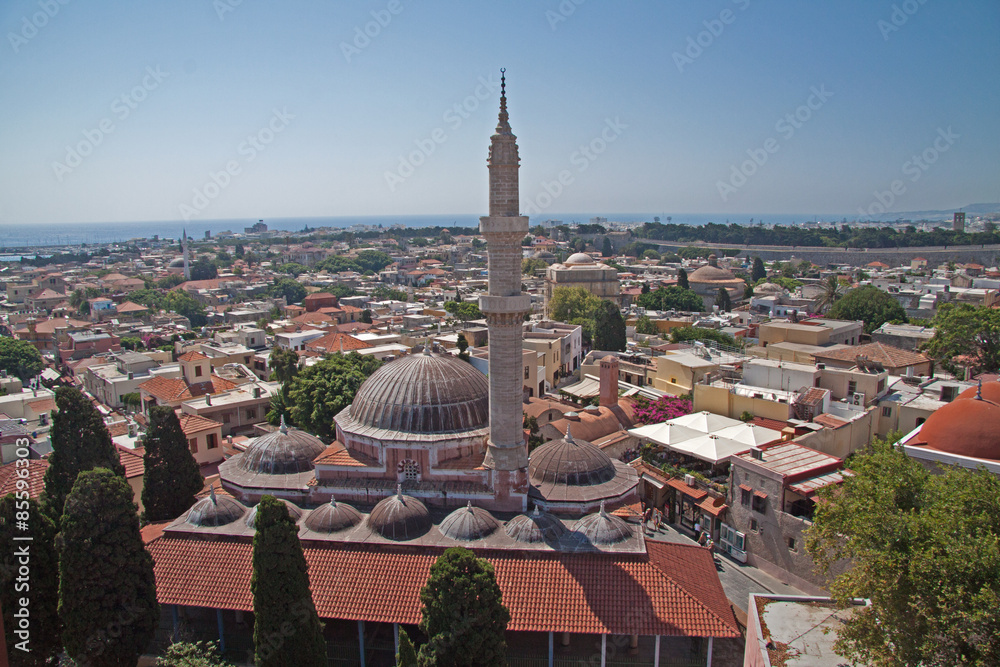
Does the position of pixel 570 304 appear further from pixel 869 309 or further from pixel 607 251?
pixel 607 251

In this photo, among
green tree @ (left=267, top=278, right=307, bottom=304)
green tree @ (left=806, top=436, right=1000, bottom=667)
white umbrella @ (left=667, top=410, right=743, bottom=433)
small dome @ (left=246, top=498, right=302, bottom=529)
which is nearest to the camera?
green tree @ (left=806, top=436, right=1000, bottom=667)

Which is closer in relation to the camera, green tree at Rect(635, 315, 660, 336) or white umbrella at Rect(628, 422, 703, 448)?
white umbrella at Rect(628, 422, 703, 448)

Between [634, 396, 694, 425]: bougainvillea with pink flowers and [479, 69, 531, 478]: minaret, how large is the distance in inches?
534

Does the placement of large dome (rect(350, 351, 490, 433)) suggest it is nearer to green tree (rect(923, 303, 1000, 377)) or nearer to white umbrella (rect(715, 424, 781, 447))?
white umbrella (rect(715, 424, 781, 447))

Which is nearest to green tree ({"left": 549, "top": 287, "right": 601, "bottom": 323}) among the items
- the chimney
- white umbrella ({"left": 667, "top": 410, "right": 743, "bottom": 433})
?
the chimney

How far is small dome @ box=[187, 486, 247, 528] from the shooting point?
16.9 meters

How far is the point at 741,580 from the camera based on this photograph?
18797 millimetres

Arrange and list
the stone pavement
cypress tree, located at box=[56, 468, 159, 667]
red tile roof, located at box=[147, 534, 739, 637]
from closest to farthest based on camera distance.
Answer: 1. cypress tree, located at box=[56, 468, 159, 667]
2. red tile roof, located at box=[147, 534, 739, 637]
3. the stone pavement

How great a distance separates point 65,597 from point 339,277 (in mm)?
100826

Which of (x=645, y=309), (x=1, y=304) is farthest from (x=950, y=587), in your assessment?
(x=1, y=304)

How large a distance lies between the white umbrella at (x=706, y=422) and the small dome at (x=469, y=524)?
482 inches

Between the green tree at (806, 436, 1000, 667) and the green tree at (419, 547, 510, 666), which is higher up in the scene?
the green tree at (806, 436, 1000, 667)

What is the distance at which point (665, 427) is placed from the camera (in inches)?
1001

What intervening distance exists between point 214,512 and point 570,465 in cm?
1045
